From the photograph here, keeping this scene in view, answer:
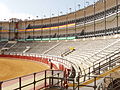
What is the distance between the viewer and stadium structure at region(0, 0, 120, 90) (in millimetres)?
7996

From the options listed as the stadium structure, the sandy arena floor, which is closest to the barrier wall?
the stadium structure

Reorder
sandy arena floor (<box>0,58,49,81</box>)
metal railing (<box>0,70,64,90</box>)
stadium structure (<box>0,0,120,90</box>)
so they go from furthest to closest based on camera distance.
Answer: sandy arena floor (<box>0,58,49,81</box>), stadium structure (<box>0,0,120,90</box>), metal railing (<box>0,70,64,90</box>)

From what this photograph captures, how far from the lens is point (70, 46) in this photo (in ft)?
124

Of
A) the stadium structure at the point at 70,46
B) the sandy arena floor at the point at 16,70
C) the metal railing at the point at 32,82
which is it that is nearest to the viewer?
the metal railing at the point at 32,82

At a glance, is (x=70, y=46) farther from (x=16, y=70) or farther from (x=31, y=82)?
(x=31, y=82)

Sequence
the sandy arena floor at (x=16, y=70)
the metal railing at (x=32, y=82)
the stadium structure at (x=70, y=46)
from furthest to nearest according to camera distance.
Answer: the sandy arena floor at (x=16, y=70)
the stadium structure at (x=70, y=46)
the metal railing at (x=32, y=82)

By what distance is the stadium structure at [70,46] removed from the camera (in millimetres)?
7996

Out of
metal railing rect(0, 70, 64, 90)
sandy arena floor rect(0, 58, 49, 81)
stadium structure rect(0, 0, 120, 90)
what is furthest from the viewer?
sandy arena floor rect(0, 58, 49, 81)

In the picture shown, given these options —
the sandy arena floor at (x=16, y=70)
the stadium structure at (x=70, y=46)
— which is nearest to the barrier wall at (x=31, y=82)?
the stadium structure at (x=70, y=46)

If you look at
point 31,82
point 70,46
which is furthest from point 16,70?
point 31,82

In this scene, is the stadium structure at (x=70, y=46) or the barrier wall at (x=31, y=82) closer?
the barrier wall at (x=31, y=82)

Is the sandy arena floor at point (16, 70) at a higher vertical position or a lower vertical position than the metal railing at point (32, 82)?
lower

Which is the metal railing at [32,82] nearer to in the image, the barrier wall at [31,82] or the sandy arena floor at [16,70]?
the barrier wall at [31,82]

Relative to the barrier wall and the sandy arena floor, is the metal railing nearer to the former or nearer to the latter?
the barrier wall
